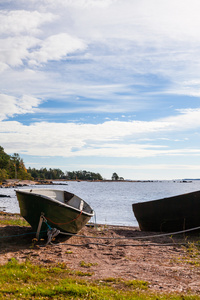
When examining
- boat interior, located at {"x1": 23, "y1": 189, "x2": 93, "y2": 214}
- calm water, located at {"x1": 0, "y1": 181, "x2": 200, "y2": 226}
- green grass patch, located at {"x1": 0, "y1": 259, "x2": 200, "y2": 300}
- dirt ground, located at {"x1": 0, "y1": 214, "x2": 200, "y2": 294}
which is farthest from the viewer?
calm water, located at {"x1": 0, "y1": 181, "x2": 200, "y2": 226}

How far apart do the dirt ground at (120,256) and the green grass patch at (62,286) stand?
47 cm

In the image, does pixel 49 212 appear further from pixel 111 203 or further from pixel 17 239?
pixel 111 203

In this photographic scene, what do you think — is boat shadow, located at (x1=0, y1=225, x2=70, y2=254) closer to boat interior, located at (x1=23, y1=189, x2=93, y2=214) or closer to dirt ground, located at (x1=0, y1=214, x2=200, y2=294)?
dirt ground, located at (x1=0, y1=214, x2=200, y2=294)

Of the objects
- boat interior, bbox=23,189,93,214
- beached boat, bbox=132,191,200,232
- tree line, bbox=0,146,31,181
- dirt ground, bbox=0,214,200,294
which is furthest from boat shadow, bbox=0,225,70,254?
tree line, bbox=0,146,31,181

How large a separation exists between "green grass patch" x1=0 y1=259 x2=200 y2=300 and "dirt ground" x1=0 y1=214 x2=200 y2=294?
47cm

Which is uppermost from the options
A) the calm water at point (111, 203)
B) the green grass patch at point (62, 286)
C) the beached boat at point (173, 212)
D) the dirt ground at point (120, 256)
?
the beached boat at point (173, 212)

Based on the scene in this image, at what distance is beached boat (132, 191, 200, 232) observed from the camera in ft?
46.4

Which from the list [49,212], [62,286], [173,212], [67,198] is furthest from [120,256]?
[67,198]

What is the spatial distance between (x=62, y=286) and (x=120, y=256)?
3.65 meters

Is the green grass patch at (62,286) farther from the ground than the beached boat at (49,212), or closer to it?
closer to it

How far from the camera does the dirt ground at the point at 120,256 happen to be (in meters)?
7.27

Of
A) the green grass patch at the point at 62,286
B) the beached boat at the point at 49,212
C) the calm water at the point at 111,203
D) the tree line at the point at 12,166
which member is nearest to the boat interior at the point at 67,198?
the beached boat at the point at 49,212

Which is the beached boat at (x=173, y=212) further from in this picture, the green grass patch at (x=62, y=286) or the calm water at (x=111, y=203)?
the calm water at (x=111, y=203)

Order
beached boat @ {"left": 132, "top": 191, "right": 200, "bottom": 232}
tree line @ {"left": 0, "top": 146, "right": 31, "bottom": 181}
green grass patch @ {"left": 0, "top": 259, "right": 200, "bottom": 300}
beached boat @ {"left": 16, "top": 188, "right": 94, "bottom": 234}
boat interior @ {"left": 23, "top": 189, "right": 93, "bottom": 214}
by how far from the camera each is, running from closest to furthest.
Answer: green grass patch @ {"left": 0, "top": 259, "right": 200, "bottom": 300}
beached boat @ {"left": 16, "top": 188, "right": 94, "bottom": 234}
beached boat @ {"left": 132, "top": 191, "right": 200, "bottom": 232}
boat interior @ {"left": 23, "top": 189, "right": 93, "bottom": 214}
tree line @ {"left": 0, "top": 146, "right": 31, "bottom": 181}
